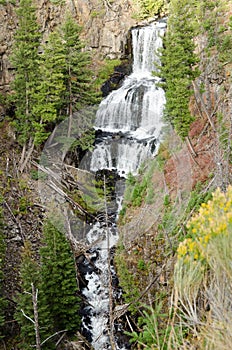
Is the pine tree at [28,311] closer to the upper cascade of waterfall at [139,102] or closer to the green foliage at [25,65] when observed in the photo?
the green foliage at [25,65]

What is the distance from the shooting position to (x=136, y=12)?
2836 cm

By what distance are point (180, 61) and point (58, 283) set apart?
406 inches

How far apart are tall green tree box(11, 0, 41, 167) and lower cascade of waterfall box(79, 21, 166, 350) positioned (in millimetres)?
4300

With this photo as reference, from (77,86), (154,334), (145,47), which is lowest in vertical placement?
(154,334)

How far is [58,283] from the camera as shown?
14164 mm

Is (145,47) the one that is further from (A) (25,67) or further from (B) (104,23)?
(A) (25,67)

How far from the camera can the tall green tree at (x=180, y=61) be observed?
51.0 ft

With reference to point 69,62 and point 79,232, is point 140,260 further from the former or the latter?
point 69,62

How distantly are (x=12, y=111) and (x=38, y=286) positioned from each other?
12951mm

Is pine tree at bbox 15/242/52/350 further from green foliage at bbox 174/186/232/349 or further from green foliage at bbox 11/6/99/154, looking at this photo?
green foliage at bbox 11/6/99/154

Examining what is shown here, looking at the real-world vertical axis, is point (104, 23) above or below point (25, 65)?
above

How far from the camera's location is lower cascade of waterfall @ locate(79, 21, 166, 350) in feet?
58.4

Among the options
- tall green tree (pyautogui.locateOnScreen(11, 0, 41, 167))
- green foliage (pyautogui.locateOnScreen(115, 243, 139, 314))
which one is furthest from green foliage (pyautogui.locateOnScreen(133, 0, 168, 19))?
green foliage (pyautogui.locateOnScreen(115, 243, 139, 314))

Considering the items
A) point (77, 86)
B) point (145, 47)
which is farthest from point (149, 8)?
point (77, 86)
